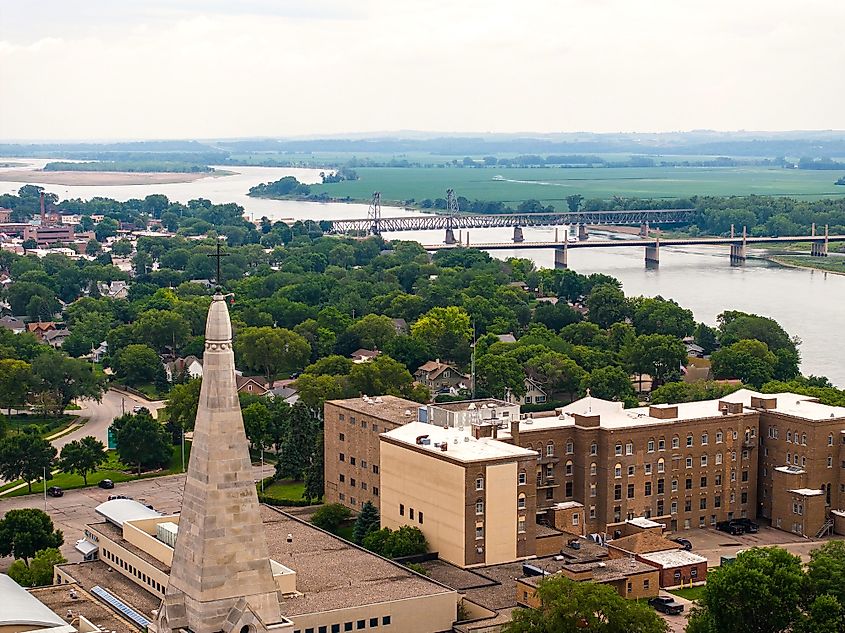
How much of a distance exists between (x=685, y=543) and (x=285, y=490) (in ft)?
44.8

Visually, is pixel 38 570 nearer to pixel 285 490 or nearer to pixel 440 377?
pixel 285 490

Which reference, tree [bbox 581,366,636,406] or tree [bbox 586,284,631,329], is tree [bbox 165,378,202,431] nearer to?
tree [bbox 581,366,636,406]

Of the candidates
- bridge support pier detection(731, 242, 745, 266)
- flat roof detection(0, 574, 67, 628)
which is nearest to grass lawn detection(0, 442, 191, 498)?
flat roof detection(0, 574, 67, 628)

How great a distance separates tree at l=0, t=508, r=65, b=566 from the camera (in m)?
39.1

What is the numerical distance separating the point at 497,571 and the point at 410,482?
374cm

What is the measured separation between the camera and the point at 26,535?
1539 inches

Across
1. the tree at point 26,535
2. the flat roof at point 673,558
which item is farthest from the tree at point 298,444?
the flat roof at point 673,558

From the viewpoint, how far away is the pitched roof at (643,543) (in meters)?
40.0

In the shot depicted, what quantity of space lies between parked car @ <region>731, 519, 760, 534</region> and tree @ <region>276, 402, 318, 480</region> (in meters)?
13.6

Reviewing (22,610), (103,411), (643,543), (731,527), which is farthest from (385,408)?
(103,411)

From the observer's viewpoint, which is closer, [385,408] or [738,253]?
[385,408]

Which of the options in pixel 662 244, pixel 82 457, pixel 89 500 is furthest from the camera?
pixel 662 244

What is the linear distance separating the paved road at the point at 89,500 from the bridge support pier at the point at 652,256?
258ft

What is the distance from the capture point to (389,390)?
56.8 metres
